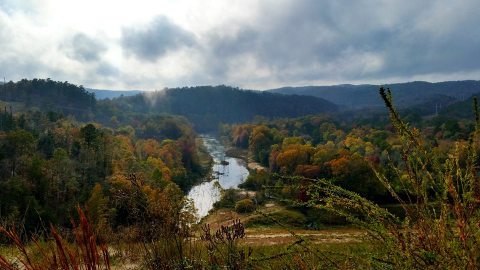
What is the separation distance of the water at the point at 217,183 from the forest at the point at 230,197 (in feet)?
9.39

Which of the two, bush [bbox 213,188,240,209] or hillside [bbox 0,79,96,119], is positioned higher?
hillside [bbox 0,79,96,119]

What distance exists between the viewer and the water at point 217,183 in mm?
67875

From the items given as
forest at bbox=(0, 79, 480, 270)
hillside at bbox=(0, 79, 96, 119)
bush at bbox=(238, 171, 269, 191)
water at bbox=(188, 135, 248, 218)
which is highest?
hillside at bbox=(0, 79, 96, 119)

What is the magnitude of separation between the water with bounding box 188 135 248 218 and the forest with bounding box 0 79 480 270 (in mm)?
2861

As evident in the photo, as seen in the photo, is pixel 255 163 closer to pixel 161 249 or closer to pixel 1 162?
pixel 1 162

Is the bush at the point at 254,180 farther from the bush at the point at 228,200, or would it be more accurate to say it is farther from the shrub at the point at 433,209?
the shrub at the point at 433,209

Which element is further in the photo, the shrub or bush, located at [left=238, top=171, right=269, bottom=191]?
bush, located at [left=238, top=171, right=269, bottom=191]

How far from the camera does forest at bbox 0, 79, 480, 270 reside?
213cm

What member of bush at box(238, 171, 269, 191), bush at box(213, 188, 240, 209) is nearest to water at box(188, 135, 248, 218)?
bush at box(213, 188, 240, 209)

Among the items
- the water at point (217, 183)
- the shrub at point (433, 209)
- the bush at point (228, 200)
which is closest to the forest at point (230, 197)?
the shrub at point (433, 209)

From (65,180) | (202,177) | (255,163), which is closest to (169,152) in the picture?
(202,177)

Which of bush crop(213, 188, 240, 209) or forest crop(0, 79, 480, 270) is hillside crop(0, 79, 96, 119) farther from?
bush crop(213, 188, 240, 209)

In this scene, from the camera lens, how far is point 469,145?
2.06 m

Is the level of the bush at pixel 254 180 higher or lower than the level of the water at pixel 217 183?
higher
